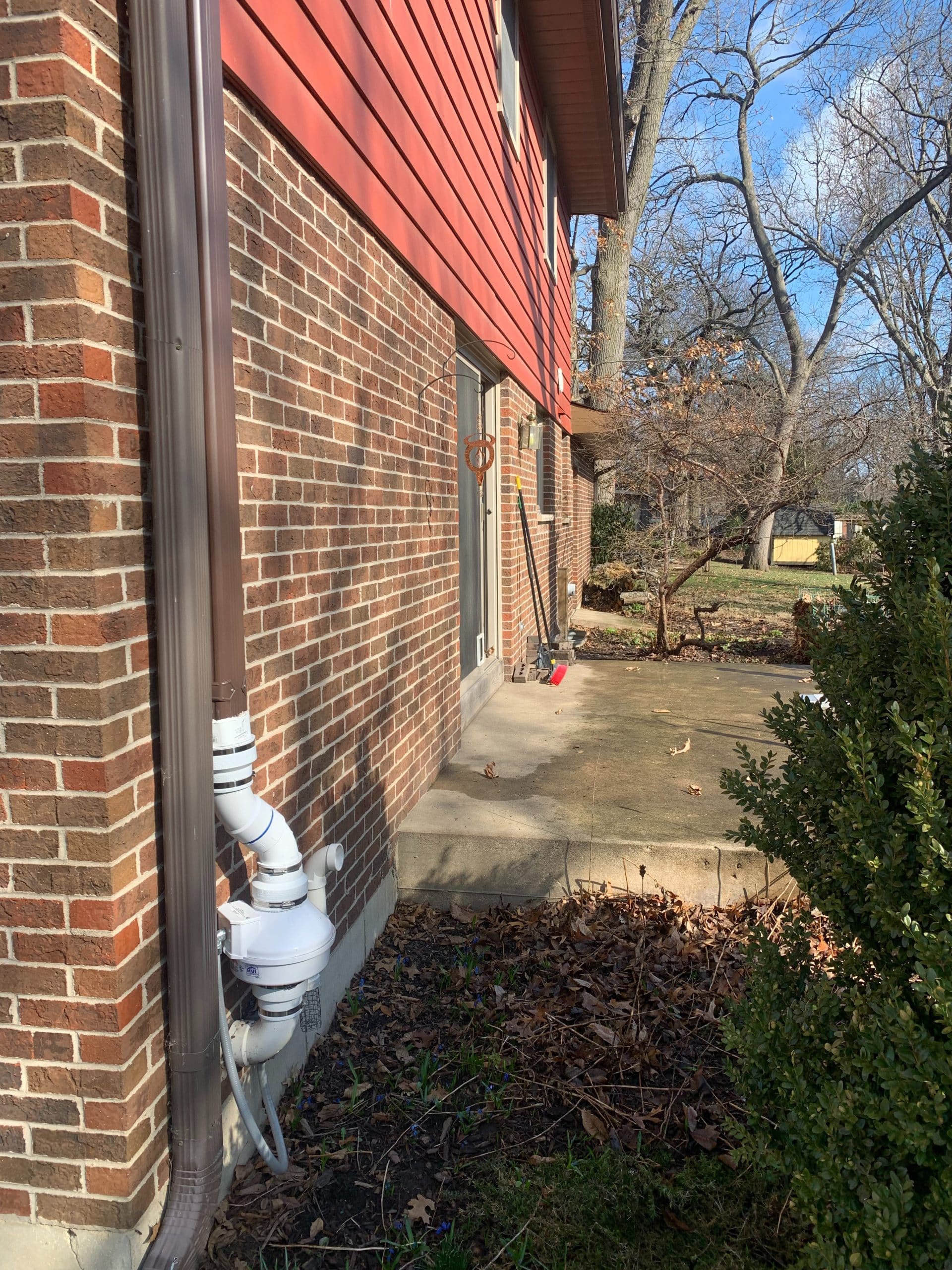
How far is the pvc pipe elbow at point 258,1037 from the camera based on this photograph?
244 cm

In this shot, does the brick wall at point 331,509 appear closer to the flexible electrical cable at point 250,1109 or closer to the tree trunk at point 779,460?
the flexible electrical cable at point 250,1109

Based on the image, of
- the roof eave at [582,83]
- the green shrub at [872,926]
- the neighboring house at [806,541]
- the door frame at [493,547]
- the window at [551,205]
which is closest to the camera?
the green shrub at [872,926]

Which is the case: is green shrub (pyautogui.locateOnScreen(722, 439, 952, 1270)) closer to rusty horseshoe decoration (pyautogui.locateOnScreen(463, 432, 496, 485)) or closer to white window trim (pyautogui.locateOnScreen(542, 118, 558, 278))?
rusty horseshoe decoration (pyautogui.locateOnScreen(463, 432, 496, 485))

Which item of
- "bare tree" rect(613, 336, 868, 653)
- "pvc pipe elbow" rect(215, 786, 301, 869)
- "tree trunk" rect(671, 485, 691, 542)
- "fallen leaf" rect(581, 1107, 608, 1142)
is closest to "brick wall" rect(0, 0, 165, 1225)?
"pvc pipe elbow" rect(215, 786, 301, 869)

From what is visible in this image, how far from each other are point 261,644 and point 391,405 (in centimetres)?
191

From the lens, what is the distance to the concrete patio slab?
4.12 m

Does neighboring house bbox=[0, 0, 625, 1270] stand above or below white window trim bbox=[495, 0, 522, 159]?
below

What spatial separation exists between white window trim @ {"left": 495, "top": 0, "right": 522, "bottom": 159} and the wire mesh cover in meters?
6.39

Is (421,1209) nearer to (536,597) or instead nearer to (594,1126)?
(594,1126)

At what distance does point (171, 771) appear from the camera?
206 centimetres

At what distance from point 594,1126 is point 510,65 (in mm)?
7830

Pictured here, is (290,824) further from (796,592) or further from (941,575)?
(796,592)

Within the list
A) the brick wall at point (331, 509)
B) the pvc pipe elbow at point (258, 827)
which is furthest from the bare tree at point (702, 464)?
the pvc pipe elbow at point (258, 827)

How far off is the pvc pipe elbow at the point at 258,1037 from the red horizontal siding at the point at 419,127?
8.01ft
